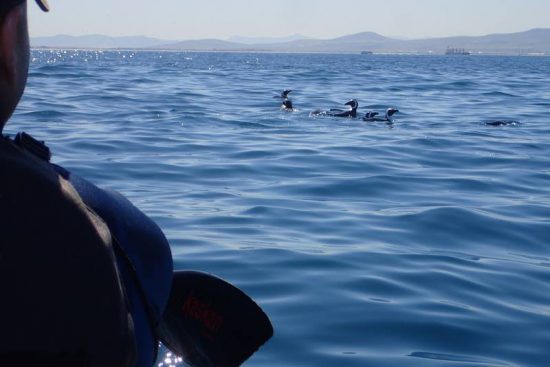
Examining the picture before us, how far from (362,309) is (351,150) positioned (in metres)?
7.84

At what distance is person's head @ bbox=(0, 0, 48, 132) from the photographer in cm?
160

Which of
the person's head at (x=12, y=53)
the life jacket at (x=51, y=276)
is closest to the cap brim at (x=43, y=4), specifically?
the person's head at (x=12, y=53)

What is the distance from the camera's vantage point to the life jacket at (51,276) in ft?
4.86

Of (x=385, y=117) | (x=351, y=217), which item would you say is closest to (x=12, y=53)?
(x=351, y=217)

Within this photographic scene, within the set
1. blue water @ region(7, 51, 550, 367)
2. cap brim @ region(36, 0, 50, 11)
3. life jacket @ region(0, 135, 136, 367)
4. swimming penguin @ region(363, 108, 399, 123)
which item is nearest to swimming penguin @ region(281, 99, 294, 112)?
blue water @ region(7, 51, 550, 367)

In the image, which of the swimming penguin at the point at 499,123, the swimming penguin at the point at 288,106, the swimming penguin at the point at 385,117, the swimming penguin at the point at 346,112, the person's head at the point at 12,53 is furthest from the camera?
the swimming penguin at the point at 288,106

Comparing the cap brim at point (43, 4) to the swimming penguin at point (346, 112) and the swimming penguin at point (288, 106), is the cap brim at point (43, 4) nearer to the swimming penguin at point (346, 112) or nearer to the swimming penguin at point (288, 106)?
the swimming penguin at point (346, 112)

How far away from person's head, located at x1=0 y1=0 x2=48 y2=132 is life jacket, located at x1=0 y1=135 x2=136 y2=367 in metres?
0.11

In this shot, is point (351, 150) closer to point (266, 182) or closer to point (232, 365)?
point (266, 182)

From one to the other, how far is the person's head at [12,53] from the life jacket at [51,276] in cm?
11

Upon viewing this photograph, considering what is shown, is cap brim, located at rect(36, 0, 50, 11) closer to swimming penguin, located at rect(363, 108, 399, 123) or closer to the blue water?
the blue water

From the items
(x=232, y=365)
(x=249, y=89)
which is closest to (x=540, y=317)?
(x=232, y=365)

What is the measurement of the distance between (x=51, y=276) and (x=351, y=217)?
682 centimetres

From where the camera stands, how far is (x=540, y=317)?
5.55m
